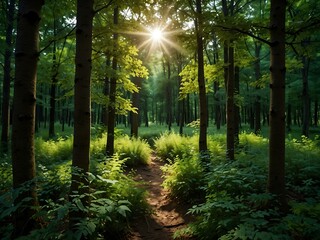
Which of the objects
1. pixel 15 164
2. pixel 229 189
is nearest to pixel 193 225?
pixel 229 189

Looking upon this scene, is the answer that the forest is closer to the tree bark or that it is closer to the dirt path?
the dirt path

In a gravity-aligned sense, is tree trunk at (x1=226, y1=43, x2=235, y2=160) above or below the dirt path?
above

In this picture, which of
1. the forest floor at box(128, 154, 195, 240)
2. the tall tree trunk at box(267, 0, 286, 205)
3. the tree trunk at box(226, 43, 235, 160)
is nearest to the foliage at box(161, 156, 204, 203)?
the forest floor at box(128, 154, 195, 240)

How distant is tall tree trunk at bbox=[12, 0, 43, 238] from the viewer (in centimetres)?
361

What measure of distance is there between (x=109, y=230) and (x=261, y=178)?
10.5ft

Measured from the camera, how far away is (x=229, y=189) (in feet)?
16.6

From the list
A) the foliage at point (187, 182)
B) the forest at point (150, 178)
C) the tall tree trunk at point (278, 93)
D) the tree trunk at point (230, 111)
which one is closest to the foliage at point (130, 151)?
the forest at point (150, 178)

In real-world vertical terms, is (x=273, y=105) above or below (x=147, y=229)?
above

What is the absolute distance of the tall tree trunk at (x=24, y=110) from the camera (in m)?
3.61

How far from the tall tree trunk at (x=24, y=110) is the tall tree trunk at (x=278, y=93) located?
144 inches

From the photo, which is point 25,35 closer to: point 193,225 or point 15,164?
point 15,164

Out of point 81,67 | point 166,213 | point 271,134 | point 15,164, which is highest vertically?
point 81,67

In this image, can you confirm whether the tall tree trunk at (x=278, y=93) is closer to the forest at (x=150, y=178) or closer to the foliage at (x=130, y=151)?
the forest at (x=150, y=178)

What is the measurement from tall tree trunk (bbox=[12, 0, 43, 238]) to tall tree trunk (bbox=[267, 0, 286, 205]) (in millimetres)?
3647
